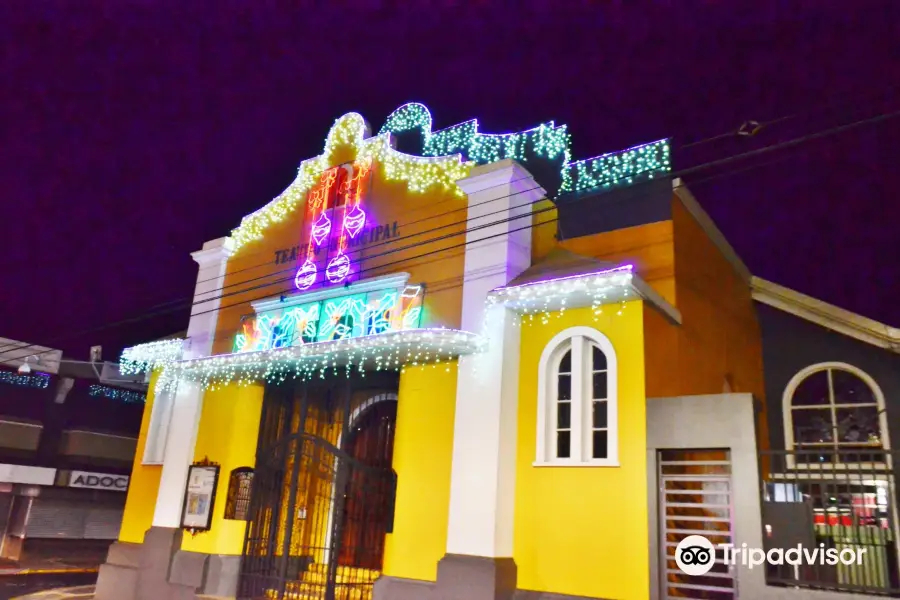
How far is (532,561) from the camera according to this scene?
373 inches

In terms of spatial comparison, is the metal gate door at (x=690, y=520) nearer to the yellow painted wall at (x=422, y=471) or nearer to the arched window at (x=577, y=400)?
the arched window at (x=577, y=400)

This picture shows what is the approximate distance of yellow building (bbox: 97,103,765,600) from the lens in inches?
371

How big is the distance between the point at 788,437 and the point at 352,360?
9.59 metres

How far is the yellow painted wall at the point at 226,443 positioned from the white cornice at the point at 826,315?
448 inches

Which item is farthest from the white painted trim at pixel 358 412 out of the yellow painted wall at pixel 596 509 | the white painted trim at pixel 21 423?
the white painted trim at pixel 21 423

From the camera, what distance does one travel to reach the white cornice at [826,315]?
44.9 ft

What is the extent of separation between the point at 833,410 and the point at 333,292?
10.6m

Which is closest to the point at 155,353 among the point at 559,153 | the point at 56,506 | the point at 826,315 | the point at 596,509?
the point at 559,153

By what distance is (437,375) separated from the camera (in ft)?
36.3

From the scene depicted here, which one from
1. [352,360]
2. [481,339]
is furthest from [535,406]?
[352,360]

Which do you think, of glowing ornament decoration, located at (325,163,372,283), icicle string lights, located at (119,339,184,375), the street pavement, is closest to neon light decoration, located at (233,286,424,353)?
glowing ornament decoration, located at (325,163,372,283)

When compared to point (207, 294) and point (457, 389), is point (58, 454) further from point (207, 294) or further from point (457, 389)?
point (457, 389)

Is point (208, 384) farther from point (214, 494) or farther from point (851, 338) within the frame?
point (851, 338)

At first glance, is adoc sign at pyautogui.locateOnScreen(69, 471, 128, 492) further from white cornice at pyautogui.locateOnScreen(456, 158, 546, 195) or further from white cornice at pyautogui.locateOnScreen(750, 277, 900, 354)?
white cornice at pyautogui.locateOnScreen(750, 277, 900, 354)
